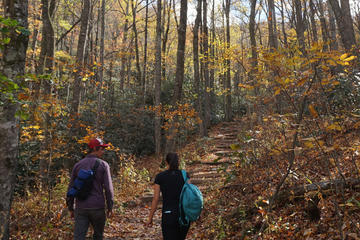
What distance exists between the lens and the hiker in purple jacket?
375 centimetres

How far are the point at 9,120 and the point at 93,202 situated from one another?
84.0 inches

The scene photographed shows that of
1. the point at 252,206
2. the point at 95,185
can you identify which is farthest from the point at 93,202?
the point at 252,206

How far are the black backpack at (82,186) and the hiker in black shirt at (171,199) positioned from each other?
974 millimetres

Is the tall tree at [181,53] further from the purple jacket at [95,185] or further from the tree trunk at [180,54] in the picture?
the purple jacket at [95,185]

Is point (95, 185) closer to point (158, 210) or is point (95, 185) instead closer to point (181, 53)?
point (158, 210)

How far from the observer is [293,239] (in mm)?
3924

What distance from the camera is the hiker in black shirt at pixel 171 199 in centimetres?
352

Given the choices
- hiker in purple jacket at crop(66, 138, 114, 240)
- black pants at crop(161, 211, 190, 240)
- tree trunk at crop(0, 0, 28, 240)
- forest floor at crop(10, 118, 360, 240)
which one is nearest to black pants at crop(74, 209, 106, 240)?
hiker in purple jacket at crop(66, 138, 114, 240)

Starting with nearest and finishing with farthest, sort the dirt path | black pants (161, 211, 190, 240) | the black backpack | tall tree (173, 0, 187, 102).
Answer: black pants (161, 211, 190, 240), the black backpack, the dirt path, tall tree (173, 0, 187, 102)

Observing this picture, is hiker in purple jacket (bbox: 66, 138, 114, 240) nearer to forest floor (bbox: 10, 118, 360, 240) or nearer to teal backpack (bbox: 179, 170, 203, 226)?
teal backpack (bbox: 179, 170, 203, 226)

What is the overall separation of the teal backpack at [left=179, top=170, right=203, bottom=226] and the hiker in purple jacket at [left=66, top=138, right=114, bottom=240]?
3.80 feet

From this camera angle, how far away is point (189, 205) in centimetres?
354

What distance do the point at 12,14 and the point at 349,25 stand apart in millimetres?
10806

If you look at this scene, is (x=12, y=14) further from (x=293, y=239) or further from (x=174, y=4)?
(x=174, y=4)
